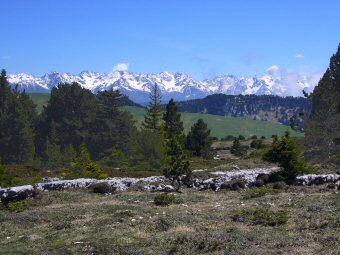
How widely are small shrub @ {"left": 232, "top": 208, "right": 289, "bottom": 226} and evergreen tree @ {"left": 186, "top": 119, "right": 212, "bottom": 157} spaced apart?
50125 millimetres

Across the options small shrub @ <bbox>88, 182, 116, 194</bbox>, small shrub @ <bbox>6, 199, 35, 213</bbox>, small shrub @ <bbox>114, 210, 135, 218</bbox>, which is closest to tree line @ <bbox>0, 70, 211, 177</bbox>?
small shrub @ <bbox>88, 182, 116, 194</bbox>

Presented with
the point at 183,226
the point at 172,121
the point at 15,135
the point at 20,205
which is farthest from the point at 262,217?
the point at 15,135

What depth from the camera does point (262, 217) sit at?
761 inches

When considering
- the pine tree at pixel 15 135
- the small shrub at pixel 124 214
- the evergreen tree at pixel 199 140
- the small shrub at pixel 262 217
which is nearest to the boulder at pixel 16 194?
the small shrub at pixel 124 214

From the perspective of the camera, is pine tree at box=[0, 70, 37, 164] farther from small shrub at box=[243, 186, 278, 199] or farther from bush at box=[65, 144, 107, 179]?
small shrub at box=[243, 186, 278, 199]

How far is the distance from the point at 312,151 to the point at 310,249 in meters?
42.7

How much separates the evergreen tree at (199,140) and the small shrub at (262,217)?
5013 centimetres

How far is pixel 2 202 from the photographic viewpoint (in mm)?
28703

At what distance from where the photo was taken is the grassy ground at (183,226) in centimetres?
1541

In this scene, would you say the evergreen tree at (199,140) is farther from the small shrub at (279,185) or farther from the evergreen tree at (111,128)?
the small shrub at (279,185)

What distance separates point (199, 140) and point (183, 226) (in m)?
53.1

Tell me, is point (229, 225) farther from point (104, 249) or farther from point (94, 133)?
point (94, 133)

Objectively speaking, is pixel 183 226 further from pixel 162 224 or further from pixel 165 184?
pixel 165 184

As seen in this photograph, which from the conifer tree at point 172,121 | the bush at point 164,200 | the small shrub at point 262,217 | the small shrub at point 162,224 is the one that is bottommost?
the bush at point 164,200
